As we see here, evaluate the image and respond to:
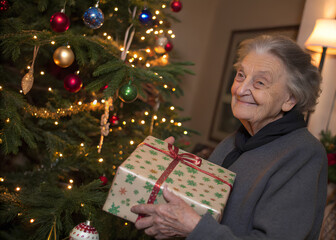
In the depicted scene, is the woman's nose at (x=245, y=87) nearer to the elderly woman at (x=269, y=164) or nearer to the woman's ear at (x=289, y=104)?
the elderly woman at (x=269, y=164)

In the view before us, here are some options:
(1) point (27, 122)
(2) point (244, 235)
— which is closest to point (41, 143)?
(1) point (27, 122)

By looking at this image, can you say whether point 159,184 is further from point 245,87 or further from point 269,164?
point 245,87

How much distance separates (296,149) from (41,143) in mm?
1479

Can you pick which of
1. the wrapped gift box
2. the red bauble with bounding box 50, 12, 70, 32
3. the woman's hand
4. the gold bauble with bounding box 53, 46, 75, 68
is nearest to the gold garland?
the gold bauble with bounding box 53, 46, 75, 68

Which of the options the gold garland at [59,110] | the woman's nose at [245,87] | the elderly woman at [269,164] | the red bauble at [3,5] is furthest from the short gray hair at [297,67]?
the red bauble at [3,5]

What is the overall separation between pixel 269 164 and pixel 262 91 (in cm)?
33

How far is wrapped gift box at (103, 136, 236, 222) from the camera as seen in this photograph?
117cm

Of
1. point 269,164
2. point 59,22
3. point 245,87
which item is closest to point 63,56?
point 59,22

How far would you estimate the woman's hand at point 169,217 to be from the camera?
1137 millimetres

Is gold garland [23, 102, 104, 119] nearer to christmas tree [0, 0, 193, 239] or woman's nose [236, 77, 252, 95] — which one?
christmas tree [0, 0, 193, 239]

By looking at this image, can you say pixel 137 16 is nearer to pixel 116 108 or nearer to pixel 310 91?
pixel 116 108

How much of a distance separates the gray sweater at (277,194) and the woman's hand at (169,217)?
36mm

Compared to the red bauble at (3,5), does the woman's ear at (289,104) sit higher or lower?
lower

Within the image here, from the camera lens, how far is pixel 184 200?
116 cm
